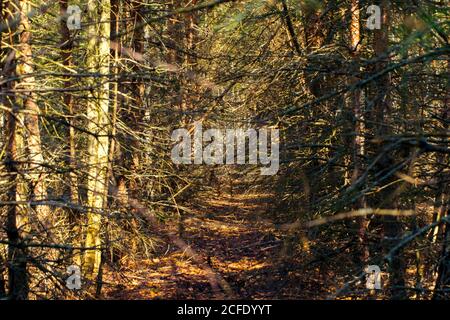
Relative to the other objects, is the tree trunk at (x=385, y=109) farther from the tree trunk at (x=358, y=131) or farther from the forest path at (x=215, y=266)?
the forest path at (x=215, y=266)

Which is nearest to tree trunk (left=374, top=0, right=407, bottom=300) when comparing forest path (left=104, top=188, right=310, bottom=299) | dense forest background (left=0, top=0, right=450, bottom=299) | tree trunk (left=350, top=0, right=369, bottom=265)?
dense forest background (left=0, top=0, right=450, bottom=299)

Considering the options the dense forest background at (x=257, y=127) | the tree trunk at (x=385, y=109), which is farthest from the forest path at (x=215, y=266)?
the tree trunk at (x=385, y=109)

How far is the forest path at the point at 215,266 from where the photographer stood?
859cm

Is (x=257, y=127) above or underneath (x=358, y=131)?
above

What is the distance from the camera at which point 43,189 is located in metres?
6.95

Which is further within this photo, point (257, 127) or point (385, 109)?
point (257, 127)

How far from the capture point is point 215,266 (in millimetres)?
12055

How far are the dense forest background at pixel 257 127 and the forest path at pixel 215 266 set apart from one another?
0.24 ft

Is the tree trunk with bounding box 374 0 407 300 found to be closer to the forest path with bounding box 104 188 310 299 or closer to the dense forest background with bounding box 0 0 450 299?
the dense forest background with bounding box 0 0 450 299

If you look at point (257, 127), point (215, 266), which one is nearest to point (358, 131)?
point (257, 127)

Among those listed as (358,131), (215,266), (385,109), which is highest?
(385,109)

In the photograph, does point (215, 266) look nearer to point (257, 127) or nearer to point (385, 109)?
point (257, 127)

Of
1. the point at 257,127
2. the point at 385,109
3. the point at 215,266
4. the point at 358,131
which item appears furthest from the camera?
the point at 215,266

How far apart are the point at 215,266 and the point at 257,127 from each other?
455 centimetres
